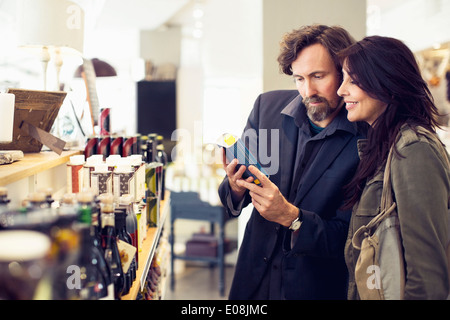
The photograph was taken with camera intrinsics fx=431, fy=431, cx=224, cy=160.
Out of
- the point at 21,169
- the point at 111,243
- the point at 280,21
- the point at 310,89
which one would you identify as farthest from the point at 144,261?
the point at 280,21

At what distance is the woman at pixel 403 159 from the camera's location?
1190 millimetres

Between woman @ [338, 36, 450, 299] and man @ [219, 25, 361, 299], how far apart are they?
0.51ft

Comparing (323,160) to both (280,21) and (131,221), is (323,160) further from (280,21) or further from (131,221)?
(280,21)

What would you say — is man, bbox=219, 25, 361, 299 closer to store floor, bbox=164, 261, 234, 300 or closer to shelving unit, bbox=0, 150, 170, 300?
shelving unit, bbox=0, 150, 170, 300

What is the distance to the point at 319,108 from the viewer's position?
179cm

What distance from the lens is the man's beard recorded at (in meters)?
1.78

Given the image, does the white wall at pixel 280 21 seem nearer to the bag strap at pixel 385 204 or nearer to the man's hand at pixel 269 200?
the man's hand at pixel 269 200

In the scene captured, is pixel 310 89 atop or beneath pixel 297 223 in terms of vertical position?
atop

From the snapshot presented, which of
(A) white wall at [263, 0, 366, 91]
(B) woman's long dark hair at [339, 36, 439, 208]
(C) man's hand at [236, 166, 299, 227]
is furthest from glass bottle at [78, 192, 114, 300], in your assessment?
(A) white wall at [263, 0, 366, 91]

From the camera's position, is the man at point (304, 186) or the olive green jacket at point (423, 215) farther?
the man at point (304, 186)

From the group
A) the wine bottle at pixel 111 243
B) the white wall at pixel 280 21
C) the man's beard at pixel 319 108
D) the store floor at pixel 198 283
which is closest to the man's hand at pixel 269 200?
the man's beard at pixel 319 108

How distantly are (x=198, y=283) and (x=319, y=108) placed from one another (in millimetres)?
3422

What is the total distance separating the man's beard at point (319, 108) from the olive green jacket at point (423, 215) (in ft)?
1.86
